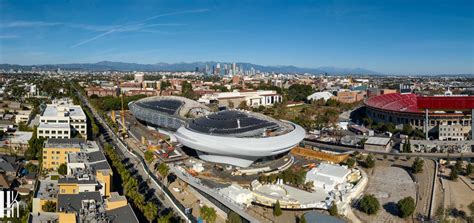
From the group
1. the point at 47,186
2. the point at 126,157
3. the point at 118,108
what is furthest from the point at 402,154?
the point at 118,108

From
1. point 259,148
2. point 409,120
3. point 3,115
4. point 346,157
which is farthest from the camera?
point 3,115

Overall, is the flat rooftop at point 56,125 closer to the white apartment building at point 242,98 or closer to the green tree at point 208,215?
the green tree at point 208,215

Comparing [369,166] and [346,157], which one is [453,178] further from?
[346,157]

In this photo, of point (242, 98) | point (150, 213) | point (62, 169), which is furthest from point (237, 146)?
point (242, 98)

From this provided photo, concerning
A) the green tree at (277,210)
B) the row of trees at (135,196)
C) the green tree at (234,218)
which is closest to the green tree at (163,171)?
the row of trees at (135,196)

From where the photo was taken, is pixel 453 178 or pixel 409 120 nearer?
pixel 453 178

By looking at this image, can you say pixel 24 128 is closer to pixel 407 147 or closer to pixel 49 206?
pixel 49 206

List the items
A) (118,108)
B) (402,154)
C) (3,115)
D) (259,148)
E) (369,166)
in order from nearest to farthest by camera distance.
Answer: (259,148) < (369,166) < (402,154) < (3,115) < (118,108)
